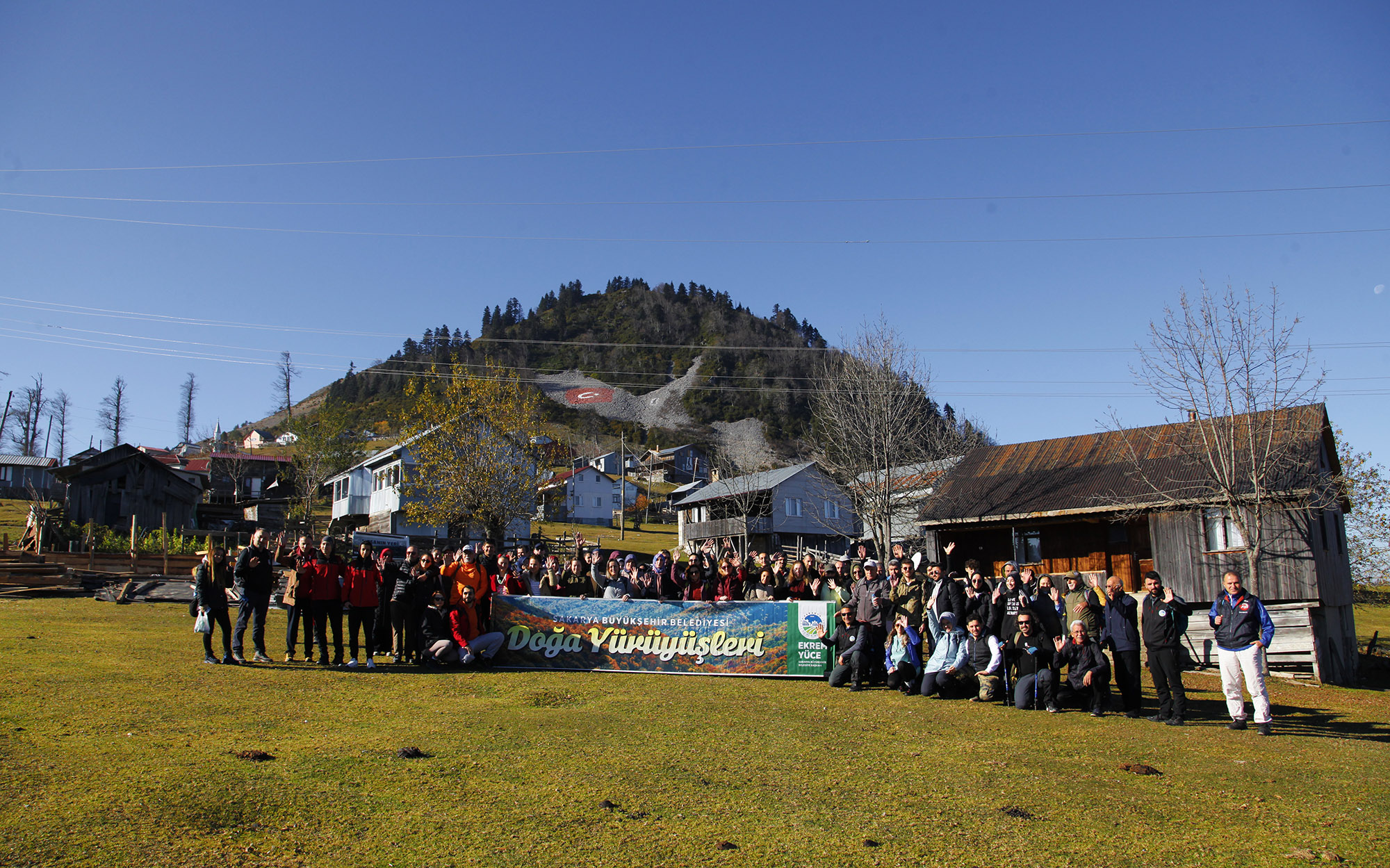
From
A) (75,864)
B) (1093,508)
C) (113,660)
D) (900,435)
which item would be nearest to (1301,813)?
(75,864)

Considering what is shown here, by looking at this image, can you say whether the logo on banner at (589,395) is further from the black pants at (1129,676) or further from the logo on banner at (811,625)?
the black pants at (1129,676)

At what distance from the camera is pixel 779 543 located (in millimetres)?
56406

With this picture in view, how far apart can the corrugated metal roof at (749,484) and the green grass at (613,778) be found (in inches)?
1739

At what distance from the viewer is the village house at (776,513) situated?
54625 millimetres

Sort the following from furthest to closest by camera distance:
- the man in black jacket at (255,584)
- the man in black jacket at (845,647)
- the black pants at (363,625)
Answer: the man in black jacket at (845,647)
the black pants at (363,625)
the man in black jacket at (255,584)

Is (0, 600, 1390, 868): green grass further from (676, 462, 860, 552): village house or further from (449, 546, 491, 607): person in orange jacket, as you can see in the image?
(676, 462, 860, 552): village house

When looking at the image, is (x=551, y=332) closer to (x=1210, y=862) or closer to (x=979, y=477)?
(x=979, y=477)

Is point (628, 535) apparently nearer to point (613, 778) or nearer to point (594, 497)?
point (594, 497)

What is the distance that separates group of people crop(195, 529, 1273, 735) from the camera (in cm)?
1055

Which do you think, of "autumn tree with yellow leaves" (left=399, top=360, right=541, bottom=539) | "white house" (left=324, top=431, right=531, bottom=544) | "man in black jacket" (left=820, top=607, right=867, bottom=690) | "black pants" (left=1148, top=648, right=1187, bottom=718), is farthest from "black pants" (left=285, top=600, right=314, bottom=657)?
A: "white house" (left=324, top=431, right=531, bottom=544)

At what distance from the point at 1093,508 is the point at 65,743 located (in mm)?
24907

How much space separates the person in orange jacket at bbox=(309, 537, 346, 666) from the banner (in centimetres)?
228

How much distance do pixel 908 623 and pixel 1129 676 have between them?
9.49ft

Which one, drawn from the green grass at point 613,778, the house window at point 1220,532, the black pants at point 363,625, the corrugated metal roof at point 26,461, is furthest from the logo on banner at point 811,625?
the corrugated metal roof at point 26,461
